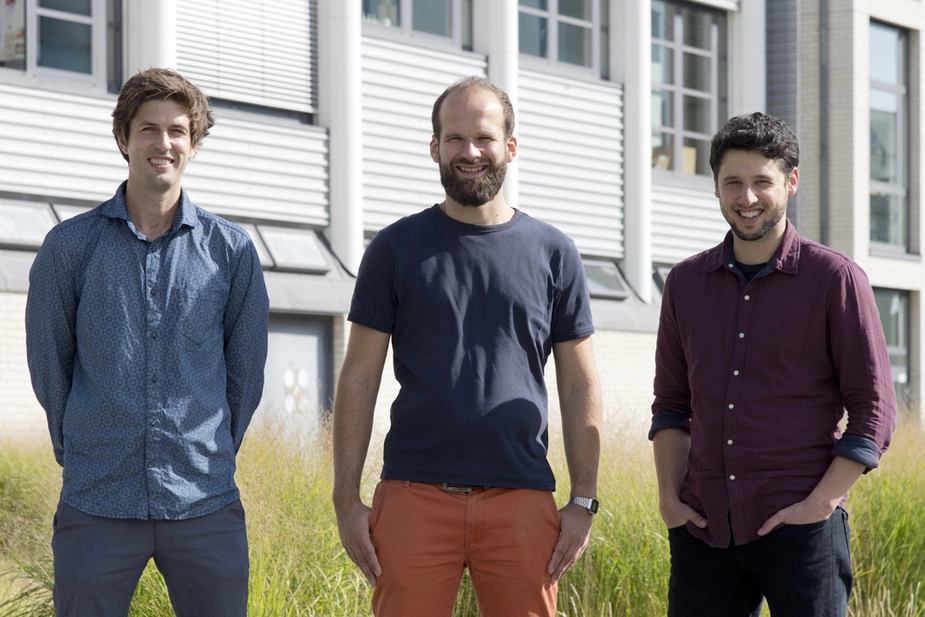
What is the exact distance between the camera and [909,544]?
6.39 metres

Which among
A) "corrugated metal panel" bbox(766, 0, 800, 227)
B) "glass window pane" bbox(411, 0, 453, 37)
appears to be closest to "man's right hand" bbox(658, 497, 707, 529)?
"glass window pane" bbox(411, 0, 453, 37)

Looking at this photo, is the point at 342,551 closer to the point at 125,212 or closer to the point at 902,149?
the point at 125,212

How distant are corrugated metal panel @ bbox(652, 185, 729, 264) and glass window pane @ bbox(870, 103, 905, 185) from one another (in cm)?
A: 367

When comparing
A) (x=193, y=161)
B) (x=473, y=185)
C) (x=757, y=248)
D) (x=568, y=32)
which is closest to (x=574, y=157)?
(x=568, y=32)

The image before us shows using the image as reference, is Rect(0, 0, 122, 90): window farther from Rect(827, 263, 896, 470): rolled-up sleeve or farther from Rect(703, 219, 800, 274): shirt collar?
Rect(827, 263, 896, 470): rolled-up sleeve

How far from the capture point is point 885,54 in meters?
22.9

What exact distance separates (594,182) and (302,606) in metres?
13.9

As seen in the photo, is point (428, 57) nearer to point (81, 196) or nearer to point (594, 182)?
point (594, 182)

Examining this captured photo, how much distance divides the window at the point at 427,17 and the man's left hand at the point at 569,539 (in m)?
13.1

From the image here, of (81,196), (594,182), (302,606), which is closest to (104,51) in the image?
(81,196)

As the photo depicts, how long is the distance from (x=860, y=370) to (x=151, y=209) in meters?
1.90

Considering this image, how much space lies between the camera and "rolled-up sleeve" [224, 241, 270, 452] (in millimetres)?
3596

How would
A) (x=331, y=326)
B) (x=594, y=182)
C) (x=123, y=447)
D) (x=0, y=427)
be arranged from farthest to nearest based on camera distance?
(x=594, y=182) < (x=331, y=326) < (x=0, y=427) < (x=123, y=447)

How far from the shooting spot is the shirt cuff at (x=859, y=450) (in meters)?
3.36
